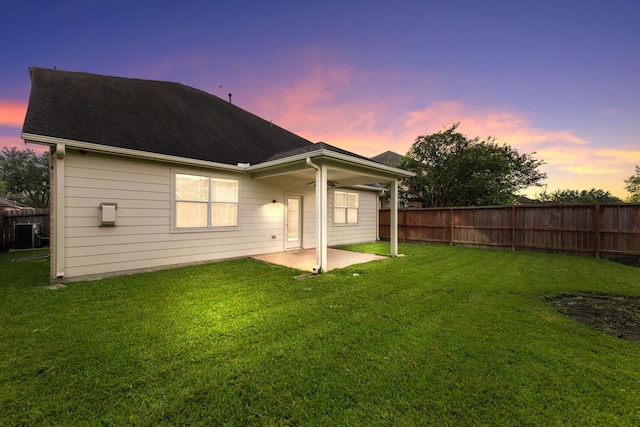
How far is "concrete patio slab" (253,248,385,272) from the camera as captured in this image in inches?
263

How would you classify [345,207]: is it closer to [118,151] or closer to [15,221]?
[118,151]

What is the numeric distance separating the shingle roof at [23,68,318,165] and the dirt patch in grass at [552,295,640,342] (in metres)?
5.89

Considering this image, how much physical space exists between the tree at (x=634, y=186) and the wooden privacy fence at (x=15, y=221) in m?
34.1

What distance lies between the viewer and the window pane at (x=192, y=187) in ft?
21.1

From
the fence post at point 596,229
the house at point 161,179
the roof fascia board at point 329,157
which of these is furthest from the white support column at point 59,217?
the fence post at point 596,229

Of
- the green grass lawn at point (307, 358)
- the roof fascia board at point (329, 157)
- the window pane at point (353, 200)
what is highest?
the roof fascia board at point (329, 157)

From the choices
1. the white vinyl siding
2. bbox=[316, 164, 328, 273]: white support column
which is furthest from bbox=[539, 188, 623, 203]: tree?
the white vinyl siding

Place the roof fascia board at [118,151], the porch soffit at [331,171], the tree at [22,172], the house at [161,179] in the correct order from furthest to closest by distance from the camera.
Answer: the tree at [22,172] < the porch soffit at [331,171] < the house at [161,179] < the roof fascia board at [118,151]

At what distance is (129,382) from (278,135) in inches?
423

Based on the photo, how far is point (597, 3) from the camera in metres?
7.02

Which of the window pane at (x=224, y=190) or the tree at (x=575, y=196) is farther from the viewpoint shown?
the tree at (x=575, y=196)

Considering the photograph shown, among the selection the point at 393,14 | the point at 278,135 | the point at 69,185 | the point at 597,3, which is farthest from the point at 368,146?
the point at 69,185

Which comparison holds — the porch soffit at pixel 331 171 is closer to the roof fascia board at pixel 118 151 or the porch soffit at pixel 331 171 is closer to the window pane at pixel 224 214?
the roof fascia board at pixel 118 151

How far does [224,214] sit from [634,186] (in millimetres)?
28726
